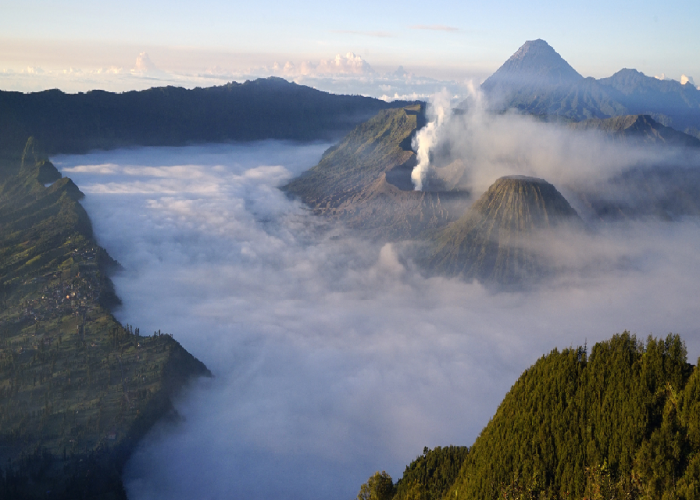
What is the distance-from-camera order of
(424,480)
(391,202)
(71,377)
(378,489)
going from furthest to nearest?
(391,202), (71,377), (424,480), (378,489)

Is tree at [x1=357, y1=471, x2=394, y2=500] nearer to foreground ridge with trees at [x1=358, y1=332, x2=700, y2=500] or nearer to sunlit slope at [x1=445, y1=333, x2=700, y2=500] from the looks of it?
foreground ridge with trees at [x1=358, y1=332, x2=700, y2=500]

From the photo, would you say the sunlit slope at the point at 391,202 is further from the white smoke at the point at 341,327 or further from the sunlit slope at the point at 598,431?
the sunlit slope at the point at 598,431

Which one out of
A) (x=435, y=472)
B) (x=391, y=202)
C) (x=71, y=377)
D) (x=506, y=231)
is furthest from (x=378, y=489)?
(x=391, y=202)

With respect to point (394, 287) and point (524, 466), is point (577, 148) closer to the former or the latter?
point (394, 287)

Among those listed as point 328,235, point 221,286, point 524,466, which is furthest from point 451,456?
point 328,235

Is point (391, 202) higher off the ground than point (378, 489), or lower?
higher

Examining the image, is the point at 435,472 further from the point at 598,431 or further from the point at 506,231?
the point at 506,231

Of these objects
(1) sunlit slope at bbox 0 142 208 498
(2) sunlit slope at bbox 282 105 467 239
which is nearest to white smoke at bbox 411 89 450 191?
(2) sunlit slope at bbox 282 105 467 239
